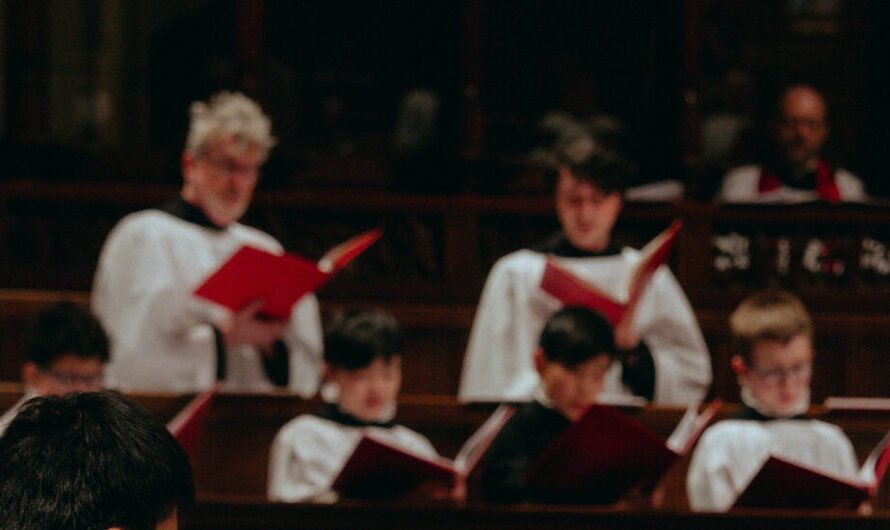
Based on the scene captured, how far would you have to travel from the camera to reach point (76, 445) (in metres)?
1.69

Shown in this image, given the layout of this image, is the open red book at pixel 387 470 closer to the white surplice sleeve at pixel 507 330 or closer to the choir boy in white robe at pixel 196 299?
the choir boy in white robe at pixel 196 299

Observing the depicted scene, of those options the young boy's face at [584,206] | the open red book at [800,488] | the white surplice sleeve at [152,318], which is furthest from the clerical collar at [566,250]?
the open red book at [800,488]

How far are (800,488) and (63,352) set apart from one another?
2016 millimetres

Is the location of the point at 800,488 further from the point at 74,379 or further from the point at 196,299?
the point at 196,299

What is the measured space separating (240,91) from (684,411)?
3246mm

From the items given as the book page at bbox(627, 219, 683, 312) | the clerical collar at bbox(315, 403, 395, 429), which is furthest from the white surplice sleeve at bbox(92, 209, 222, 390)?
the book page at bbox(627, 219, 683, 312)

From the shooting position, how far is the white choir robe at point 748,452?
4.50 m

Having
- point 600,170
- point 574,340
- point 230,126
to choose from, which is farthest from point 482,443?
point 230,126

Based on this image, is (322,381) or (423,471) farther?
(322,381)

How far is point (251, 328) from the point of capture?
16.4 ft

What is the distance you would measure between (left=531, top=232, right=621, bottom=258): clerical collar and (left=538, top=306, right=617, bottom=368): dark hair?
1254 mm

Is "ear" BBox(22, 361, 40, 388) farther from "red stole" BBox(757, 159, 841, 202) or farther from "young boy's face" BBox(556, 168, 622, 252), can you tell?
"red stole" BBox(757, 159, 841, 202)

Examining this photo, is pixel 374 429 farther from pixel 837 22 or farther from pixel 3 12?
pixel 837 22

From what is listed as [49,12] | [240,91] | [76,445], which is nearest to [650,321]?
[240,91]
